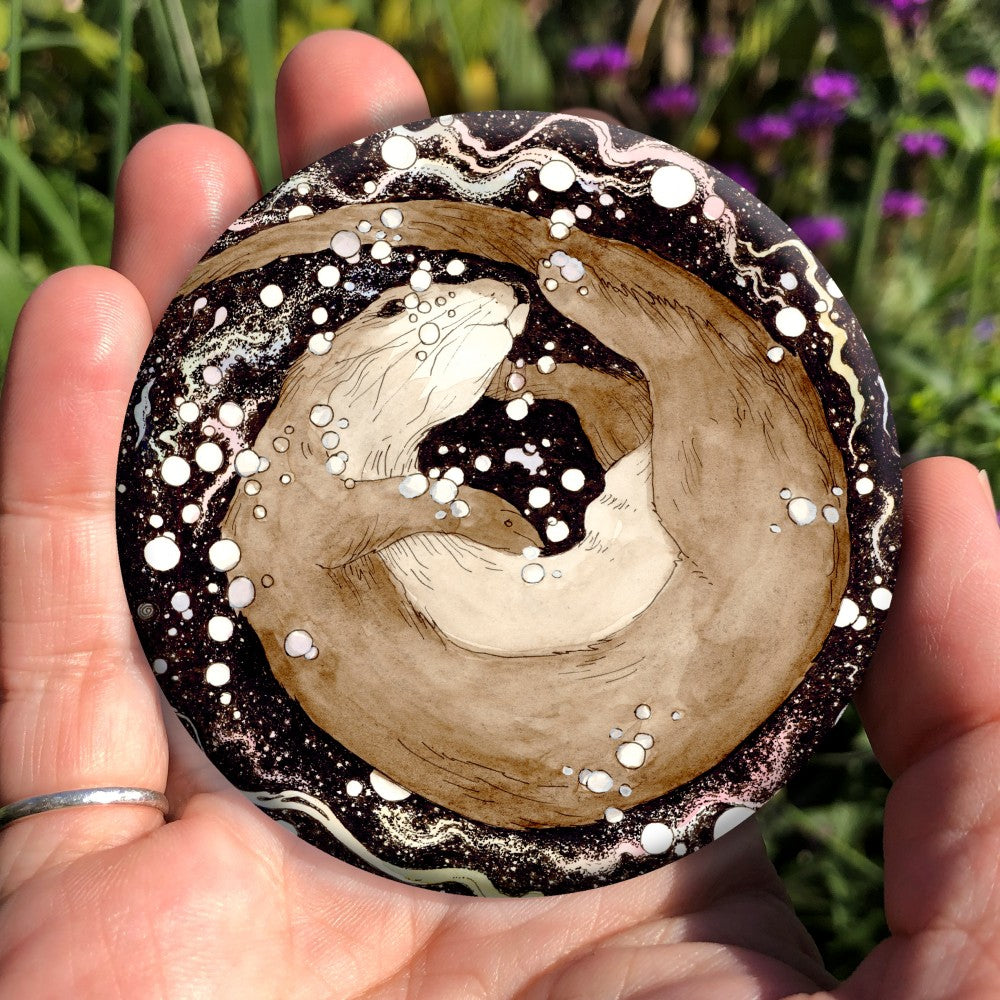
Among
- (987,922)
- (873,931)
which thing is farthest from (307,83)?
(873,931)

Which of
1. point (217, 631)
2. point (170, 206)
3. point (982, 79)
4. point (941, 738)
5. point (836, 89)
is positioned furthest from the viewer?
point (836, 89)

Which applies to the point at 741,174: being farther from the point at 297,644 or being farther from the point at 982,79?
the point at 297,644

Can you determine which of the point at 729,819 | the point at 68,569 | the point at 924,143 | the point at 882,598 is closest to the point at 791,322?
the point at 882,598

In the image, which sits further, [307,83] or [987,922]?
[307,83]

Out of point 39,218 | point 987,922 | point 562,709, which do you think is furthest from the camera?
point 39,218

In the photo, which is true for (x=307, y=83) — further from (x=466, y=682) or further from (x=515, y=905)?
(x=515, y=905)

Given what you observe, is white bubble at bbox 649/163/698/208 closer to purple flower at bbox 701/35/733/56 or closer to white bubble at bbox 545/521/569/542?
white bubble at bbox 545/521/569/542
